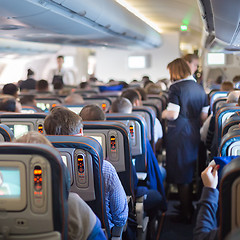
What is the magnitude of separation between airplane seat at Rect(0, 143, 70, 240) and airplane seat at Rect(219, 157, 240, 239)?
0.70 meters

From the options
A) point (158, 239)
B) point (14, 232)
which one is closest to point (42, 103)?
point (158, 239)

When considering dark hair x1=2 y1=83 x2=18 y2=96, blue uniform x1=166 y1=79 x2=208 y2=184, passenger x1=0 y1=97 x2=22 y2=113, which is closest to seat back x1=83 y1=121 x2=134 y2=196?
blue uniform x1=166 y1=79 x2=208 y2=184

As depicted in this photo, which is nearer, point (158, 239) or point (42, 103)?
point (158, 239)

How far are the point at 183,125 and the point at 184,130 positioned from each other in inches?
2.4

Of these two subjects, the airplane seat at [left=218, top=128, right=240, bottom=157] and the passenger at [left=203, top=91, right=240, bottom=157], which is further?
the passenger at [left=203, top=91, right=240, bottom=157]

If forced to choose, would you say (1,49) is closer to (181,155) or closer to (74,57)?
(74,57)

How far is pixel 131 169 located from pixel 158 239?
1.35 meters

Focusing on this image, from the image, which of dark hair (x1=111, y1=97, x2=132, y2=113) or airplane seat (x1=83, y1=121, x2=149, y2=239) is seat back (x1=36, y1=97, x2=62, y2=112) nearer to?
dark hair (x1=111, y1=97, x2=132, y2=113)

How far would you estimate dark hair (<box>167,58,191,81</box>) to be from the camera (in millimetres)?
5516

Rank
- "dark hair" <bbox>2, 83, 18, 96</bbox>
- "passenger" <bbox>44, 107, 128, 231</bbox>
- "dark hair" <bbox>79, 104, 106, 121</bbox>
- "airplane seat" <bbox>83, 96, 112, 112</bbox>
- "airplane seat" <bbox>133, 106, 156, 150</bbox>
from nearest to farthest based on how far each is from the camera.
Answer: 1. "passenger" <bbox>44, 107, 128, 231</bbox>
2. "dark hair" <bbox>79, 104, 106, 121</bbox>
3. "airplane seat" <bbox>133, 106, 156, 150</bbox>
4. "airplane seat" <bbox>83, 96, 112, 112</bbox>
5. "dark hair" <bbox>2, 83, 18, 96</bbox>

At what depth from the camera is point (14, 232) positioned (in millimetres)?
2162

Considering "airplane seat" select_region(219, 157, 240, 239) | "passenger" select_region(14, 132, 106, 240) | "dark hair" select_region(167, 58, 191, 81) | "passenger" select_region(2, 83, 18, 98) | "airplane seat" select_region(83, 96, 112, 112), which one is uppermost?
"dark hair" select_region(167, 58, 191, 81)

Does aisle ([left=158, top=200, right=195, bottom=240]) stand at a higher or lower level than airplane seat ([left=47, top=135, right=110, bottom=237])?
lower

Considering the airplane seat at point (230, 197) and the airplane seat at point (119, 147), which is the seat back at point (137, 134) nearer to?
the airplane seat at point (119, 147)
